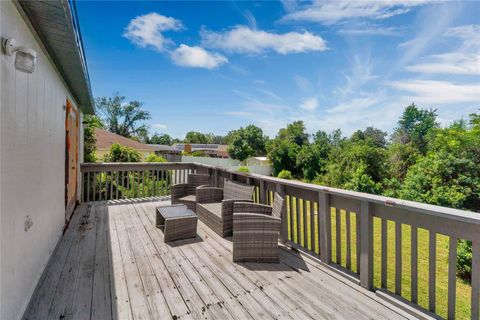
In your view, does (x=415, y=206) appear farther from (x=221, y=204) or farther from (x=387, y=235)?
(x=221, y=204)

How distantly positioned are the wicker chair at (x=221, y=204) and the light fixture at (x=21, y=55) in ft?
8.79

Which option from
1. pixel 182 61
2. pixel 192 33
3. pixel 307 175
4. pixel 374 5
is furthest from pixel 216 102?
pixel 374 5

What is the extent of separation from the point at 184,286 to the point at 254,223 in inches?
39.7

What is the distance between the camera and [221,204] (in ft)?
13.6

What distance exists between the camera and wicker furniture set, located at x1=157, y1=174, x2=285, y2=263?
114 inches

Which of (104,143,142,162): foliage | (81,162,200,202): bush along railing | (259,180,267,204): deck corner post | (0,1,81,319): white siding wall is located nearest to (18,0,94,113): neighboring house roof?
(0,1,81,319): white siding wall

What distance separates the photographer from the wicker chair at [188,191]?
4828 millimetres

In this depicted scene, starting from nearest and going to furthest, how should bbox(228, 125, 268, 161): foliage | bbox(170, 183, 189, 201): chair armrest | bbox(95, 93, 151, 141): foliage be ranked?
bbox(170, 183, 189, 201): chair armrest, bbox(95, 93, 151, 141): foliage, bbox(228, 125, 268, 161): foliage

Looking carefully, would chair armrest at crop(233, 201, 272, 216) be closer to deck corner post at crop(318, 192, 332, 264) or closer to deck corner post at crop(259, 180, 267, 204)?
deck corner post at crop(259, 180, 267, 204)

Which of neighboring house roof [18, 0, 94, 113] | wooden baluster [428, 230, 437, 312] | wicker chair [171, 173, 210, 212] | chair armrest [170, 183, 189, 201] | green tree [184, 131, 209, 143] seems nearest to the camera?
wooden baluster [428, 230, 437, 312]

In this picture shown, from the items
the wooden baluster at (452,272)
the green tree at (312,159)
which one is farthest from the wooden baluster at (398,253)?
the green tree at (312,159)

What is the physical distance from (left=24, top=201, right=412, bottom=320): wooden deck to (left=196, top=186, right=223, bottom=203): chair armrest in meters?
1.07

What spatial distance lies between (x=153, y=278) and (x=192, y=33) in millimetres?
9272

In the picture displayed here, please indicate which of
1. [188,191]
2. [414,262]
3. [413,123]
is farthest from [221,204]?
[413,123]
